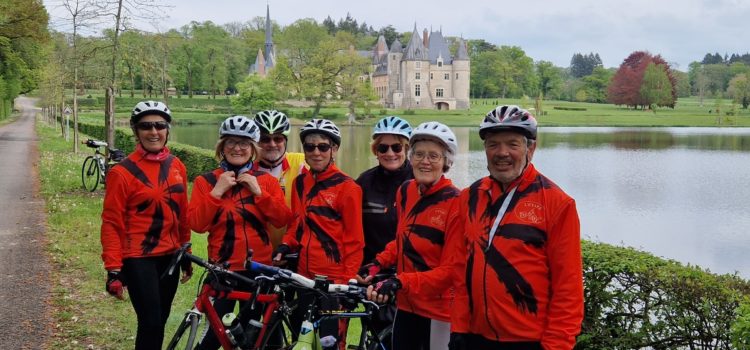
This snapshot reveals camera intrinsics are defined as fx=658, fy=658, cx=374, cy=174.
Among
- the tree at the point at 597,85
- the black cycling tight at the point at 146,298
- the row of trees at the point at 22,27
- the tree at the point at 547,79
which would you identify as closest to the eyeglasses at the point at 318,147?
the black cycling tight at the point at 146,298

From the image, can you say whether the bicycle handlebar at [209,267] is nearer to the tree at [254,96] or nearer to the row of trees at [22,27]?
the row of trees at [22,27]

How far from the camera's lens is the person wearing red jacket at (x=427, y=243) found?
350 centimetres

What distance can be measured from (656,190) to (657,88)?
91581mm

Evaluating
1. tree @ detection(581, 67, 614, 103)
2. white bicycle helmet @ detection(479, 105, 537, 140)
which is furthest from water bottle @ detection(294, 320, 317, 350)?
tree @ detection(581, 67, 614, 103)

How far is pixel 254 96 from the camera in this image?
3169 inches

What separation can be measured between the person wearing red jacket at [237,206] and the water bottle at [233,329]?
23 cm

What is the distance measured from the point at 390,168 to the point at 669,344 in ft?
7.19

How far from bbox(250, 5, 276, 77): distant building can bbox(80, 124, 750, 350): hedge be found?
359 feet

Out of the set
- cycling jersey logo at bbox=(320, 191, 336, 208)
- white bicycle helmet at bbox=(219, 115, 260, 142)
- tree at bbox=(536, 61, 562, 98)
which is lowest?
cycling jersey logo at bbox=(320, 191, 336, 208)

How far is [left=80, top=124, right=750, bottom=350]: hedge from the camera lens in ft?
13.5

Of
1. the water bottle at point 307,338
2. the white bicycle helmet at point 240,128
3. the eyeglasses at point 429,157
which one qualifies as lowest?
the water bottle at point 307,338

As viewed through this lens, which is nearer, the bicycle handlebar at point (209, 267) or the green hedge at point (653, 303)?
the bicycle handlebar at point (209, 267)

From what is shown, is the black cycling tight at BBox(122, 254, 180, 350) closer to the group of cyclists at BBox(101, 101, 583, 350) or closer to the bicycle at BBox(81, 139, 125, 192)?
the group of cyclists at BBox(101, 101, 583, 350)

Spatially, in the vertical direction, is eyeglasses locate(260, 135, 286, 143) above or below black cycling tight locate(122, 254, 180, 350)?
above
